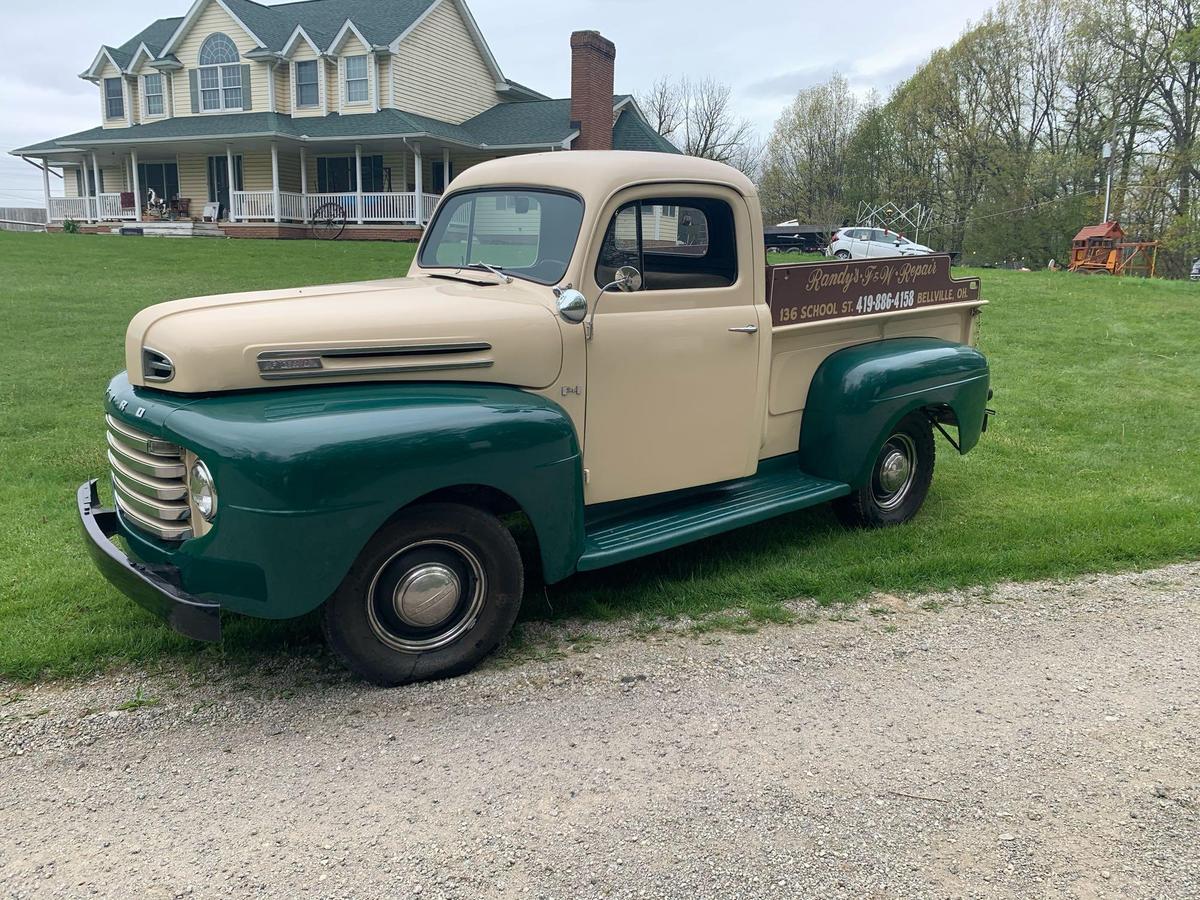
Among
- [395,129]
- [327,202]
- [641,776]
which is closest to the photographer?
[641,776]

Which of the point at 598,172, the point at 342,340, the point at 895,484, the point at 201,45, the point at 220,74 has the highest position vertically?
the point at 201,45

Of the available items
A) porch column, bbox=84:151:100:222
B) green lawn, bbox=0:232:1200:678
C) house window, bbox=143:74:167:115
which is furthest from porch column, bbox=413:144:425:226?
green lawn, bbox=0:232:1200:678

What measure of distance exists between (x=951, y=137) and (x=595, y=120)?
1180 inches

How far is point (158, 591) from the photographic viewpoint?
3.31m

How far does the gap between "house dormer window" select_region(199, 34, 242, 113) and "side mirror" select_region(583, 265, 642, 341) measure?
91.0 feet

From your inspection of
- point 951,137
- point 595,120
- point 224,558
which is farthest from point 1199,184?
point 224,558

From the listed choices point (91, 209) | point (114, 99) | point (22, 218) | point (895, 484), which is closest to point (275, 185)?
point (91, 209)

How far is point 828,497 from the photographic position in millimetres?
5195

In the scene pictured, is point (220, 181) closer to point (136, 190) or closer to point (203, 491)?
point (136, 190)

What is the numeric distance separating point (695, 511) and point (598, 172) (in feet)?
5.55

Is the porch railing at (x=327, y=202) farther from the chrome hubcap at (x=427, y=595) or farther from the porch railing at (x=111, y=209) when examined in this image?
the chrome hubcap at (x=427, y=595)

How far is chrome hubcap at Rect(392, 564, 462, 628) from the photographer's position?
11.9 feet

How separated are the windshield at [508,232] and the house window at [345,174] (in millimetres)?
24008

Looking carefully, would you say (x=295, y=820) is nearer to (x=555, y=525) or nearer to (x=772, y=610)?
(x=555, y=525)
